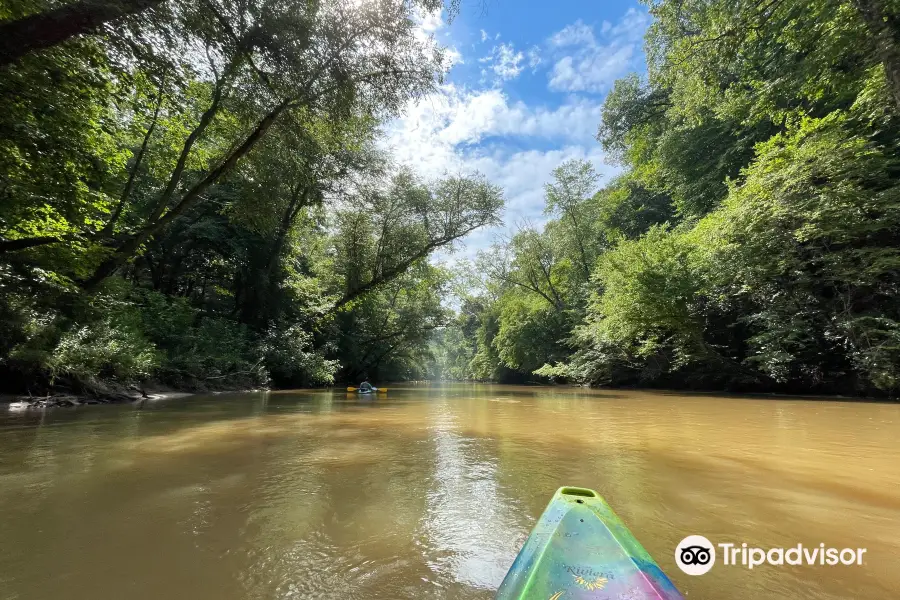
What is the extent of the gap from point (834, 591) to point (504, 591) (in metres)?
1.51

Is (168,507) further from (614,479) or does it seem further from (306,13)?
(306,13)

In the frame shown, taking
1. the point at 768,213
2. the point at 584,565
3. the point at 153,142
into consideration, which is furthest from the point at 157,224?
the point at 768,213

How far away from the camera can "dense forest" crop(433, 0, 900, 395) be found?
8.23 meters

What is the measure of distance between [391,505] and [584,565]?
5.85 ft

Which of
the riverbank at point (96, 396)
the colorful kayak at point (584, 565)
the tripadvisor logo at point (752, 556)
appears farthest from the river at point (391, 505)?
the riverbank at point (96, 396)

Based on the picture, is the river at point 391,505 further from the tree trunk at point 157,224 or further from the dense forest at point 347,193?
the dense forest at point 347,193

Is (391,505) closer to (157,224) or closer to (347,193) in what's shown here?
A: (157,224)

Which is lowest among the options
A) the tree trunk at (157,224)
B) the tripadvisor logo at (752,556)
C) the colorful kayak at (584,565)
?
the tripadvisor logo at (752,556)

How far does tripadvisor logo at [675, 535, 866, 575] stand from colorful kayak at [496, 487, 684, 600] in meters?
0.93

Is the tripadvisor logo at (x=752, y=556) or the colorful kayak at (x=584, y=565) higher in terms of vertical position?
the colorful kayak at (x=584, y=565)

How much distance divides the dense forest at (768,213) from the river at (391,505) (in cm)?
666

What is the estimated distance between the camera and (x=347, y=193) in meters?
19.1

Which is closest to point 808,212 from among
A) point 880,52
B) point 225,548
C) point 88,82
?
point 880,52

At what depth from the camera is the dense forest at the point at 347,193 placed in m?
6.55
